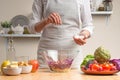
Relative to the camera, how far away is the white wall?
386 centimetres

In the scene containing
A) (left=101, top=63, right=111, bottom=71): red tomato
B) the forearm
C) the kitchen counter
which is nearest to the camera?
the kitchen counter

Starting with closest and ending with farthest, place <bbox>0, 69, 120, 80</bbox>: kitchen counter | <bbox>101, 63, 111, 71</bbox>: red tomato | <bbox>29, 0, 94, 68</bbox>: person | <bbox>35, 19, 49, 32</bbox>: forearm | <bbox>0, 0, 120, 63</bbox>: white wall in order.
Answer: <bbox>0, 69, 120, 80</bbox>: kitchen counter, <bbox>101, 63, 111, 71</bbox>: red tomato, <bbox>35, 19, 49, 32</bbox>: forearm, <bbox>29, 0, 94, 68</bbox>: person, <bbox>0, 0, 120, 63</bbox>: white wall

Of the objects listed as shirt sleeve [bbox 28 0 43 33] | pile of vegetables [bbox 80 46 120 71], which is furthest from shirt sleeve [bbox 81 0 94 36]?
pile of vegetables [bbox 80 46 120 71]

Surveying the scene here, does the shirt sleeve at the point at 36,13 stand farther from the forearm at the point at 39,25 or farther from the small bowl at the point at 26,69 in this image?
the small bowl at the point at 26,69

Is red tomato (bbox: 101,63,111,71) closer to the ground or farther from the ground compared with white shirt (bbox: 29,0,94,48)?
closer to the ground

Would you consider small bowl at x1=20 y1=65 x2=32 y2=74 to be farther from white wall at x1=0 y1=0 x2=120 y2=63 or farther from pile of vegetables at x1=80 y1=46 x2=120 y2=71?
white wall at x1=0 y1=0 x2=120 y2=63

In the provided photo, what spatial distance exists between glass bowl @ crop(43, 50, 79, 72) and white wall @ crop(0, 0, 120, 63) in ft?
6.97

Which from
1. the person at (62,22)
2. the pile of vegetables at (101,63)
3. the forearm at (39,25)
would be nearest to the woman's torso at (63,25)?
the person at (62,22)

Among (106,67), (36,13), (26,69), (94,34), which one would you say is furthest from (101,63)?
(94,34)

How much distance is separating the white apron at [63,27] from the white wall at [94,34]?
1873 mm

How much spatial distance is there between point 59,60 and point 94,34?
221cm

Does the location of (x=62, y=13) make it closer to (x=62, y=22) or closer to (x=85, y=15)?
(x=62, y=22)

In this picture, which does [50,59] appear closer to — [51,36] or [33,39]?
[51,36]

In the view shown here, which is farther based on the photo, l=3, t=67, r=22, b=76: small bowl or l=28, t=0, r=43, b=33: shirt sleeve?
l=28, t=0, r=43, b=33: shirt sleeve
